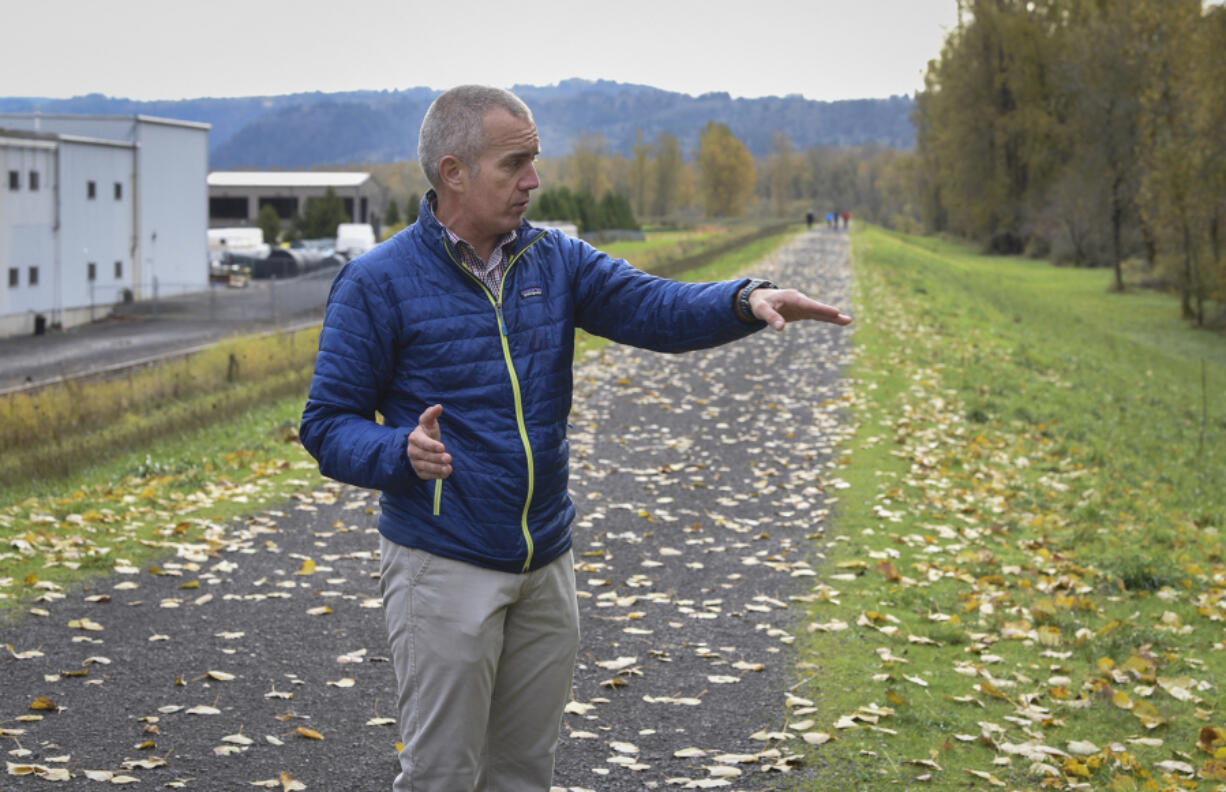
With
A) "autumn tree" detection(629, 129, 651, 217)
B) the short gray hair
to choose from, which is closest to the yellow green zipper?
the short gray hair

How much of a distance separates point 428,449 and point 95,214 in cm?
5483

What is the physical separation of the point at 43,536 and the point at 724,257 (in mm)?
40653

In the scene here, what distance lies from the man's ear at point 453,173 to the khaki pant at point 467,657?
0.96m

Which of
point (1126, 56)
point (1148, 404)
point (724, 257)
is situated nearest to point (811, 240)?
point (724, 257)

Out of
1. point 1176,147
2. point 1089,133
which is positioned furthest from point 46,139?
point 1089,133

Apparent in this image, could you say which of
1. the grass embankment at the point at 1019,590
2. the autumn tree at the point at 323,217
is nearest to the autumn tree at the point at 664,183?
the autumn tree at the point at 323,217

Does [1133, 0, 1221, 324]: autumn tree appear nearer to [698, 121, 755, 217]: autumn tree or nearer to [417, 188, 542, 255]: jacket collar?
[417, 188, 542, 255]: jacket collar

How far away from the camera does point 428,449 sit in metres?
3.06

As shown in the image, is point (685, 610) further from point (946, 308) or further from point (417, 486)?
point (946, 308)

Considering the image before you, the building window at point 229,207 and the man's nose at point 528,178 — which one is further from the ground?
the building window at point 229,207

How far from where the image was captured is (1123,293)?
46.2 m

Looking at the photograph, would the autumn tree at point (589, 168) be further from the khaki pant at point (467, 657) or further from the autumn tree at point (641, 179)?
the khaki pant at point (467, 657)

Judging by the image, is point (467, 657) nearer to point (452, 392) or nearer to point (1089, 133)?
point (452, 392)

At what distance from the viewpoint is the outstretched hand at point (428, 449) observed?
306cm
